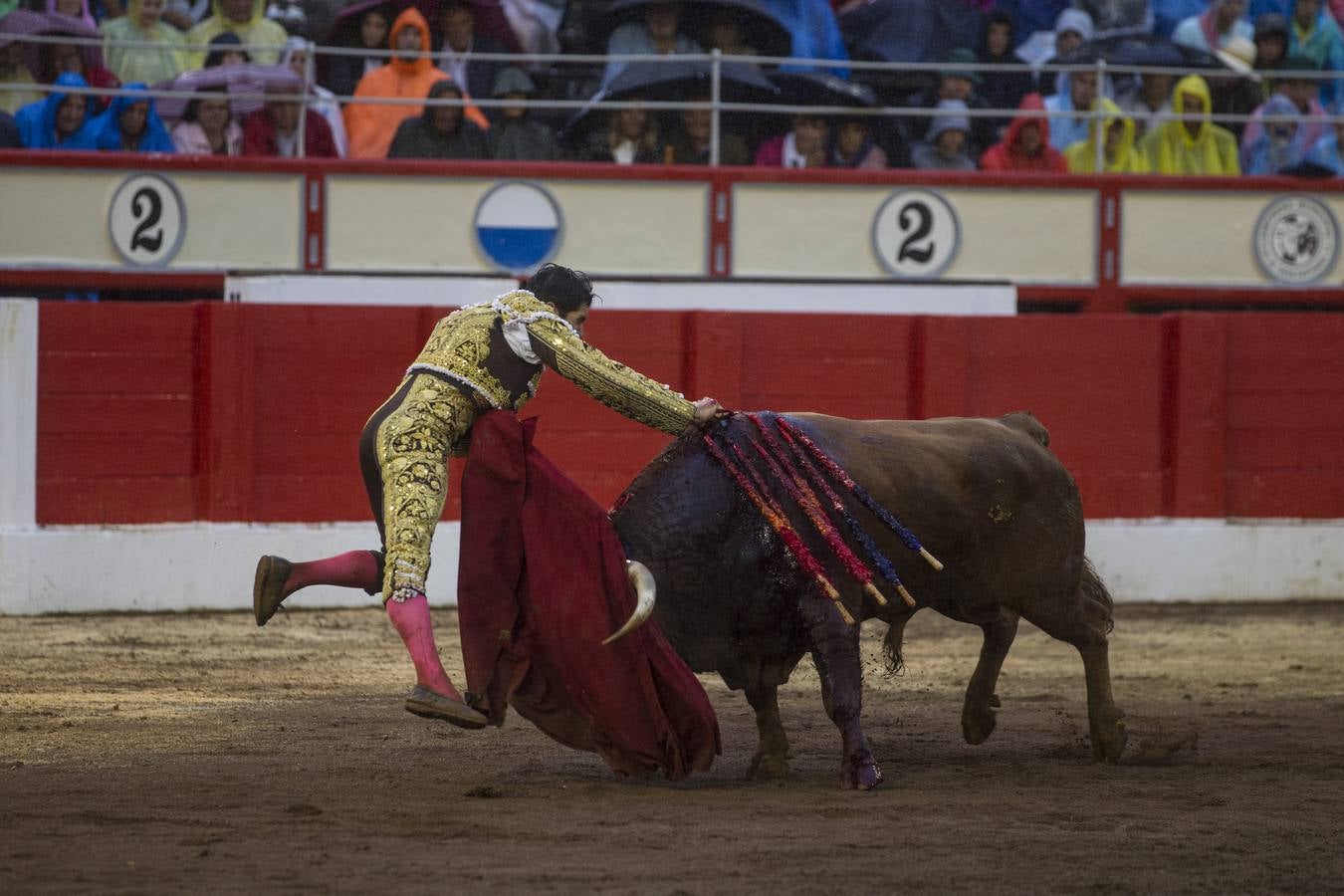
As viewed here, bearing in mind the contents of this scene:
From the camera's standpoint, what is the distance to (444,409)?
4422 millimetres

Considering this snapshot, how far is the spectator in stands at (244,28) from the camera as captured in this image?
9523 millimetres

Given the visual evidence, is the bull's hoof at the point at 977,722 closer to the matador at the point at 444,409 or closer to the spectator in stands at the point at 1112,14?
the matador at the point at 444,409

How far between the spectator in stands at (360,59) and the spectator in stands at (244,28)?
29cm

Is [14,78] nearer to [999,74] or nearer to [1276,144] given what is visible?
[999,74]

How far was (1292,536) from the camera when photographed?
9.12 meters

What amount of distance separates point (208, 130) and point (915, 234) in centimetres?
371

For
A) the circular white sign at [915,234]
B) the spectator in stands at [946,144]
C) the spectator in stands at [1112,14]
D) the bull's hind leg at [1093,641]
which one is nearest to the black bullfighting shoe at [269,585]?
the bull's hind leg at [1093,641]

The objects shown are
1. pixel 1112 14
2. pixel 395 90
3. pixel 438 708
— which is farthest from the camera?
pixel 1112 14

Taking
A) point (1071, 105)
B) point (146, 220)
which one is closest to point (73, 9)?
point (146, 220)

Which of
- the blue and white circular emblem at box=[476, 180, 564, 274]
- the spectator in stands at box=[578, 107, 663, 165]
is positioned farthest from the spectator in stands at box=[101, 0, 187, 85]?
the spectator in stands at box=[578, 107, 663, 165]

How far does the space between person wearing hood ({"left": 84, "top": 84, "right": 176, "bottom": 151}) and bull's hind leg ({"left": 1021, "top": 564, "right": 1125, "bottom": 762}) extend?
19.4 ft

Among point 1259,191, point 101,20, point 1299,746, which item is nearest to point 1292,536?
point 1259,191

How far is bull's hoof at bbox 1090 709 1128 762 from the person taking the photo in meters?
4.96

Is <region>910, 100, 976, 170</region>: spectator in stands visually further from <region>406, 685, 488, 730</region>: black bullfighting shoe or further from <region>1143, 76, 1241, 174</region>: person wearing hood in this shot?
<region>406, 685, 488, 730</region>: black bullfighting shoe
